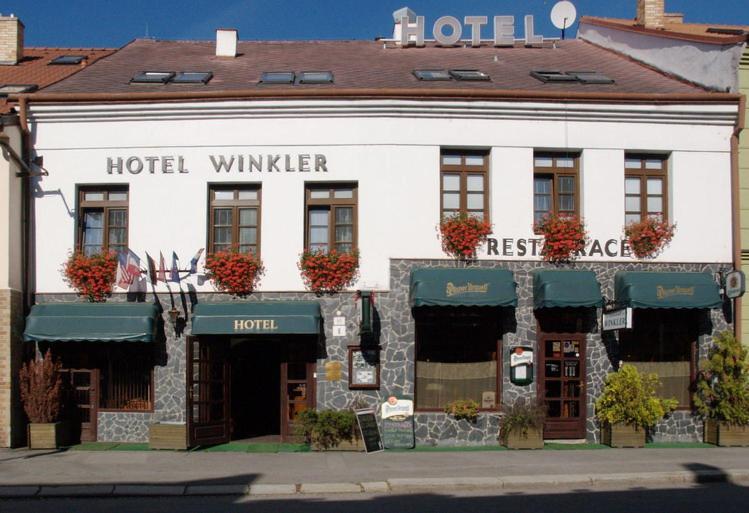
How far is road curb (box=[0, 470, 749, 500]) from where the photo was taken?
523 inches

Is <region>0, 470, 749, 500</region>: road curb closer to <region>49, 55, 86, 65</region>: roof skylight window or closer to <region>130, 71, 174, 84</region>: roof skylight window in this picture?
<region>130, 71, 174, 84</region>: roof skylight window

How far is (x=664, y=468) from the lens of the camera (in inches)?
580

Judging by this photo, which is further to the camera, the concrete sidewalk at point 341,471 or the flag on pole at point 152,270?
the flag on pole at point 152,270

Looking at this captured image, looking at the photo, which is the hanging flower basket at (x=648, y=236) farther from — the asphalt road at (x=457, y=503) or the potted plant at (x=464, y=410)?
the asphalt road at (x=457, y=503)

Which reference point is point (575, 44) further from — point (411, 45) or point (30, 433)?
point (30, 433)

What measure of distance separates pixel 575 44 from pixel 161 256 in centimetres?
1378

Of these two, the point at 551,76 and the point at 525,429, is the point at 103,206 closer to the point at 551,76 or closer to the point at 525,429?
the point at 525,429

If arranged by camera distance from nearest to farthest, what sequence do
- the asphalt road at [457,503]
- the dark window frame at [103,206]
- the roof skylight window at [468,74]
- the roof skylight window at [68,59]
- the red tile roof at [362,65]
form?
the asphalt road at [457,503] < the dark window frame at [103,206] < the red tile roof at [362,65] < the roof skylight window at [468,74] < the roof skylight window at [68,59]

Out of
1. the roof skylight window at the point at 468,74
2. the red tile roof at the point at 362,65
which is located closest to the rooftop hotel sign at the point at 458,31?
the red tile roof at the point at 362,65

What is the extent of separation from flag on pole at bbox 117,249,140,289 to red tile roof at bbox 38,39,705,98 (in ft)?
12.0

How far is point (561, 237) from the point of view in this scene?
1788 cm

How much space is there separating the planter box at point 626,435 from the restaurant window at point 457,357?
2387 millimetres

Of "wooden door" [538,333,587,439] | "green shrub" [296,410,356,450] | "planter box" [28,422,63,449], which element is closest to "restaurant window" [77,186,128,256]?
"planter box" [28,422,63,449]

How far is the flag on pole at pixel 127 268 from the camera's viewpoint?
685 inches
